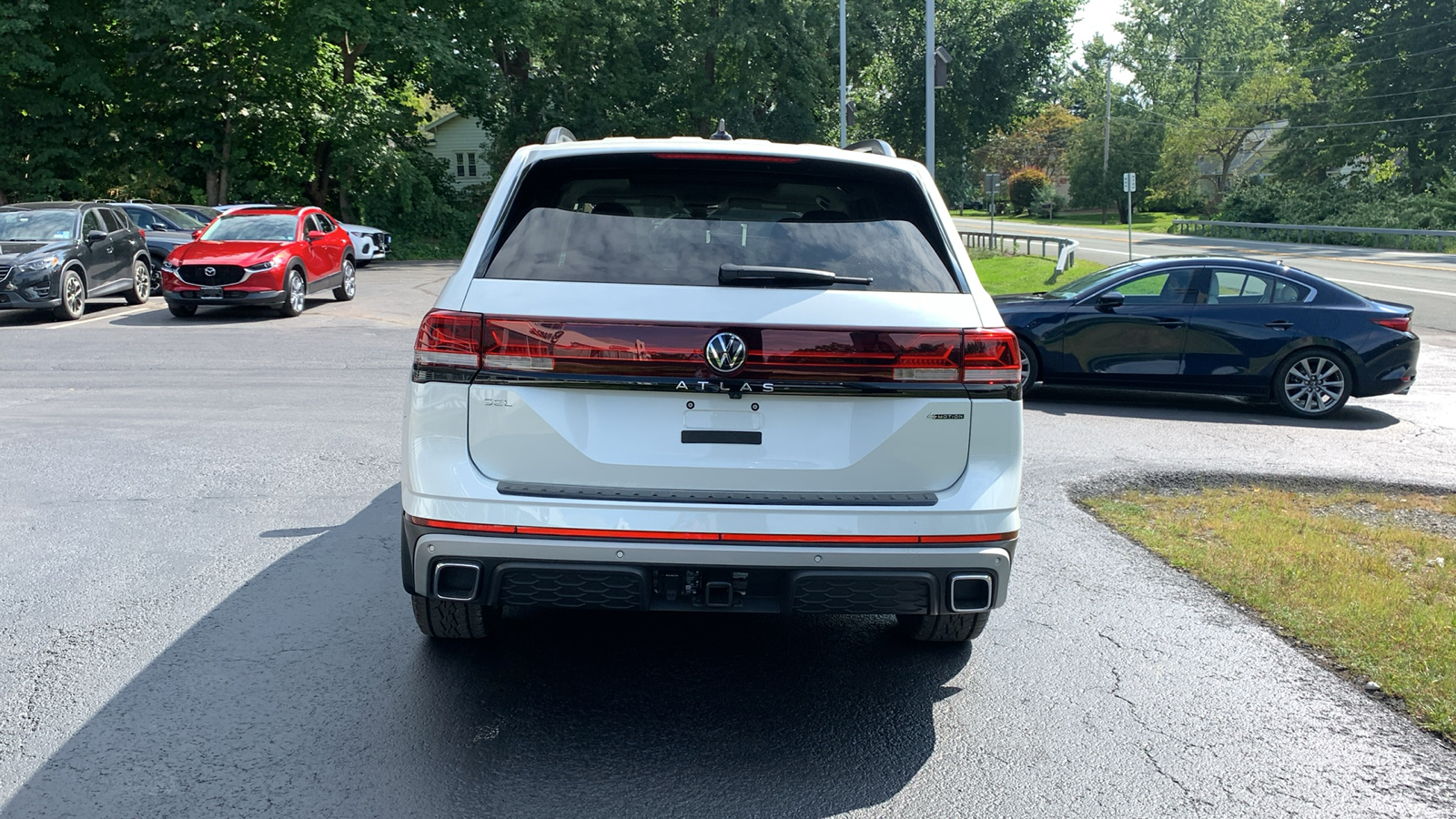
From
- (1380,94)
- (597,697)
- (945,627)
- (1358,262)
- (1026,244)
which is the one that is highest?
(1380,94)

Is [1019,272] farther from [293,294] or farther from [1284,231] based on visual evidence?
[1284,231]

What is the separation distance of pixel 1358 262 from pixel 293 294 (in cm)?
2902

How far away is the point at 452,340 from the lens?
3.67 meters

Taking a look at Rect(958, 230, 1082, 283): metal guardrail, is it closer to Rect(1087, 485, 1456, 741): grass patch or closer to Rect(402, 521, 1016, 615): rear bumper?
Rect(1087, 485, 1456, 741): grass patch

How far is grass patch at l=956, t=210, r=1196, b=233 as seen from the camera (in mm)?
63734

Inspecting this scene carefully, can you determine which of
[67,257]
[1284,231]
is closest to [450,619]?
[67,257]

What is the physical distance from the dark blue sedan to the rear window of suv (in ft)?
25.3

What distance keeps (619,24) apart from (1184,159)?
44.6 meters

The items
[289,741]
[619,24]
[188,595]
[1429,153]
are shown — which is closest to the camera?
[289,741]

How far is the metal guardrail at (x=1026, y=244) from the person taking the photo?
2577 cm

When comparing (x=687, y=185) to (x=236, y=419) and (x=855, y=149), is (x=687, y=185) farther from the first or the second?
(x=236, y=419)

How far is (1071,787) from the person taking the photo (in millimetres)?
3615

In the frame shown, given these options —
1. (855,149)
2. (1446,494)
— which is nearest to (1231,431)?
(1446,494)

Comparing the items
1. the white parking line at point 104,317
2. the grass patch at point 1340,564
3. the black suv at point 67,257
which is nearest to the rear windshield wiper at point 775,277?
the grass patch at point 1340,564
